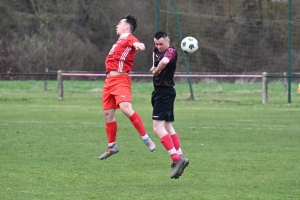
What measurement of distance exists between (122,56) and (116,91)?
1.69ft

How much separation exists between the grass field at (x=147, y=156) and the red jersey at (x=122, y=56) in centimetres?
140

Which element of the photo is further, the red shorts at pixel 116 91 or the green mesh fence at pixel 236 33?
the green mesh fence at pixel 236 33

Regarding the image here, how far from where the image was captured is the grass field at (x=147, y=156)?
7345 millimetres

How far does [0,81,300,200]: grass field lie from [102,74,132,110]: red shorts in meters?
0.91

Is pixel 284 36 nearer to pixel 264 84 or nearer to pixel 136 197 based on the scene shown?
pixel 264 84

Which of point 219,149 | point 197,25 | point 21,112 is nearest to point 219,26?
point 197,25

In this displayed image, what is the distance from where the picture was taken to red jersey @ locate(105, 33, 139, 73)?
9.01m

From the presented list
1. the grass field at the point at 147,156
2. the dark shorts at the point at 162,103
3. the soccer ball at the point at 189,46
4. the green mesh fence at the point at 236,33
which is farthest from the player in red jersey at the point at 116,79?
the green mesh fence at the point at 236,33

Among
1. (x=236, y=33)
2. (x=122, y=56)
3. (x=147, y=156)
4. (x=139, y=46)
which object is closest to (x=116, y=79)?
(x=122, y=56)

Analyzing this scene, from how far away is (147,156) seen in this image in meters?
10.2

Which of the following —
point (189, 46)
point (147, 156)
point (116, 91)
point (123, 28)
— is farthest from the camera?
point (147, 156)

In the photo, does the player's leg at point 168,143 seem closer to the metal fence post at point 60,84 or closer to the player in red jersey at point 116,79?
the player in red jersey at point 116,79

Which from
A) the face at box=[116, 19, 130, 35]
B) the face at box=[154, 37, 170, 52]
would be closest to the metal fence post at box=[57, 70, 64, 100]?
the face at box=[116, 19, 130, 35]

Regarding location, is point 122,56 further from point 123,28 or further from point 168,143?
point 168,143
